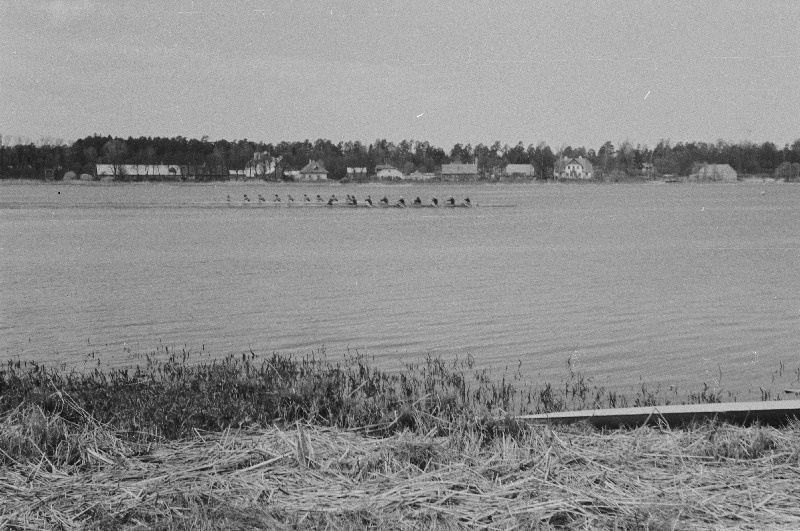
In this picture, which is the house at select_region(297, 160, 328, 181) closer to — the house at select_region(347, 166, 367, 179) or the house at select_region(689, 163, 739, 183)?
the house at select_region(347, 166, 367, 179)

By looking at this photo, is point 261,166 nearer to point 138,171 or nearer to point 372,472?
point 138,171

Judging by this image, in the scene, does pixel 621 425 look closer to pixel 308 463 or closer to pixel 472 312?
pixel 308 463

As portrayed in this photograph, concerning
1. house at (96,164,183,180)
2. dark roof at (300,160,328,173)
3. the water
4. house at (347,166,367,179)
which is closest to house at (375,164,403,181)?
house at (347,166,367,179)

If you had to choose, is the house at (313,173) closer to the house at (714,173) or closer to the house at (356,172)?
the house at (356,172)

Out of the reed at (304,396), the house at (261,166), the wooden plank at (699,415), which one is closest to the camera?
the wooden plank at (699,415)

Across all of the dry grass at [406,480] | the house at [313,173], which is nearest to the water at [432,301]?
the dry grass at [406,480]

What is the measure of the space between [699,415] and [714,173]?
667 ft

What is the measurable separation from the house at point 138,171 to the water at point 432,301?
12096 centimetres

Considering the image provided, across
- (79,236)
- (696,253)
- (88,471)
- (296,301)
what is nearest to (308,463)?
(88,471)

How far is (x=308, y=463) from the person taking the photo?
200 inches

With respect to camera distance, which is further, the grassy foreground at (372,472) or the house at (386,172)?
the house at (386,172)

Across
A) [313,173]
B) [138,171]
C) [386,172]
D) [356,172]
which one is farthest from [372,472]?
[386,172]

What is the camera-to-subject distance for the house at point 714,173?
19061cm

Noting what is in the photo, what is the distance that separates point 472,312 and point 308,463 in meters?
12.2
